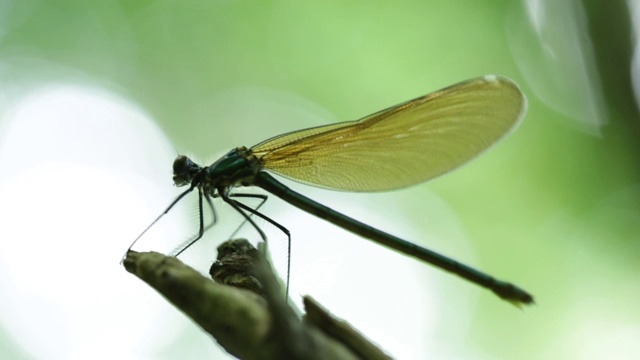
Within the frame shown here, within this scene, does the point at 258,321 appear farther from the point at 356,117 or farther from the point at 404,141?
the point at 356,117

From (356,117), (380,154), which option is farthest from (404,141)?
(356,117)

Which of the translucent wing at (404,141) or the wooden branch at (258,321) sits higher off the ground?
the translucent wing at (404,141)

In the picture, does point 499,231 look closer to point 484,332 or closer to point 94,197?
point 484,332

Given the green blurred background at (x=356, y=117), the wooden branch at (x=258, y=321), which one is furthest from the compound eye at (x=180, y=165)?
the wooden branch at (x=258, y=321)

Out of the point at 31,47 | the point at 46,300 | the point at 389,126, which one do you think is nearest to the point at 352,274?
the point at 389,126

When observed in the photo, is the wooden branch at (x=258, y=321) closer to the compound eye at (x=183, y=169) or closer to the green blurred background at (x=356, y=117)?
the compound eye at (x=183, y=169)

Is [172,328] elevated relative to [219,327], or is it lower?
elevated

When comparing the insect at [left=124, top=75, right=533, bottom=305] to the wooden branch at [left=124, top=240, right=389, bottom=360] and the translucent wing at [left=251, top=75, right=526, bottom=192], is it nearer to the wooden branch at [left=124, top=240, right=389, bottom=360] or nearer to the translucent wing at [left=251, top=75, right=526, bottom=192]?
the translucent wing at [left=251, top=75, right=526, bottom=192]
